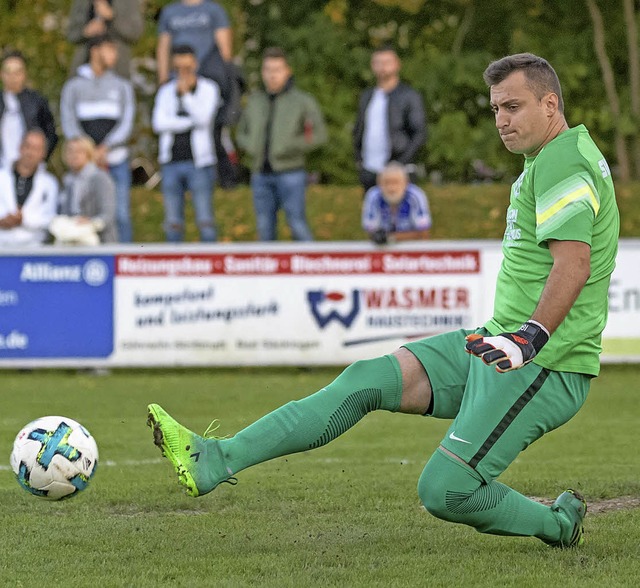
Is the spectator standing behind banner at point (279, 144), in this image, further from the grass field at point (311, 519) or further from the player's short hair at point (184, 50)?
the grass field at point (311, 519)

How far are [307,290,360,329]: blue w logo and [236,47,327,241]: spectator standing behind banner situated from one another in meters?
1.00

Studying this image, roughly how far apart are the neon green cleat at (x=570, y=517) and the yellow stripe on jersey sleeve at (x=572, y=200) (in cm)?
123

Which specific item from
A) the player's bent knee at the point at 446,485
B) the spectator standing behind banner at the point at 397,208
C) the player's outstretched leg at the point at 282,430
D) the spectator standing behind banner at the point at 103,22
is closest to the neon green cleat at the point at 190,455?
the player's outstretched leg at the point at 282,430

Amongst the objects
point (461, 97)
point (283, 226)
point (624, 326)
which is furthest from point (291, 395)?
point (461, 97)

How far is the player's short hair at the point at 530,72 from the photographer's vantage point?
5227 millimetres

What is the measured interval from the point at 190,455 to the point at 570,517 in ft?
5.17

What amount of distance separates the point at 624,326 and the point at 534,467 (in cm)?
484

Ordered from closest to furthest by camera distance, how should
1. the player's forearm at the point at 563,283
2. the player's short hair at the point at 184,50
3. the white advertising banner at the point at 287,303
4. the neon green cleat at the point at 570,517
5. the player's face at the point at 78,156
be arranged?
1. the player's forearm at the point at 563,283
2. the neon green cleat at the point at 570,517
3. the white advertising banner at the point at 287,303
4. the player's face at the point at 78,156
5. the player's short hair at the point at 184,50

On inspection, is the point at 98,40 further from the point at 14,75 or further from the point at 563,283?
the point at 563,283

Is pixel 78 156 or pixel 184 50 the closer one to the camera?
pixel 78 156

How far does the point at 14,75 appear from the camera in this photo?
14.5 meters

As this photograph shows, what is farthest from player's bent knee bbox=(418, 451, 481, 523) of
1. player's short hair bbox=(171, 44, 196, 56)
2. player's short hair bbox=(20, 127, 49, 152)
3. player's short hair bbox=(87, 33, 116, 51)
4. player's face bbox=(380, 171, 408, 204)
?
player's short hair bbox=(87, 33, 116, 51)

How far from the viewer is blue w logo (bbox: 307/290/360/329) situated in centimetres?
1263

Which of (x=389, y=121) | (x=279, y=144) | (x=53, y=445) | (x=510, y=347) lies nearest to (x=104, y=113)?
(x=279, y=144)
